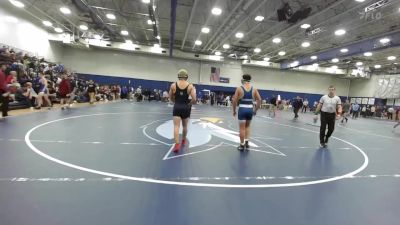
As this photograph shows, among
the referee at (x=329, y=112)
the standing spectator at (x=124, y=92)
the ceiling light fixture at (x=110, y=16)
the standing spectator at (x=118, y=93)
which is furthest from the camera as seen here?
the standing spectator at (x=124, y=92)

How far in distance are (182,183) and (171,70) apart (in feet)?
106

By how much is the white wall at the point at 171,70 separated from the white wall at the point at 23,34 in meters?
3.96

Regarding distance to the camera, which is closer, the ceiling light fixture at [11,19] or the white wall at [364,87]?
the ceiling light fixture at [11,19]

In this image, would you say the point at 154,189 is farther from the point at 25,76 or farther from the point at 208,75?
the point at 208,75

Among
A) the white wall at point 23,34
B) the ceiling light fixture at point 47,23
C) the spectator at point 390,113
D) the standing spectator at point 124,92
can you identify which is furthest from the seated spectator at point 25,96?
the spectator at point 390,113

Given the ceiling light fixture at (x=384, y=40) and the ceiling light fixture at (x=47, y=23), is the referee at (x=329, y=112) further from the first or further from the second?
the ceiling light fixture at (x=47, y=23)

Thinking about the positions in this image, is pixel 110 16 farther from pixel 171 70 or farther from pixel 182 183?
pixel 182 183

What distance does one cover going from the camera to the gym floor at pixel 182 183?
2.87 metres

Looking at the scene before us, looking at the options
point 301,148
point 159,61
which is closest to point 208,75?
point 159,61

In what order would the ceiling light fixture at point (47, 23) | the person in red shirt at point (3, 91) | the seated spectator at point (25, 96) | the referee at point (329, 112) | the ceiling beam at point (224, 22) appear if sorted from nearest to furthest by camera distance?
the referee at point (329, 112) < the person in red shirt at point (3, 91) < the seated spectator at point (25, 96) < the ceiling beam at point (224, 22) < the ceiling light fixture at point (47, 23)

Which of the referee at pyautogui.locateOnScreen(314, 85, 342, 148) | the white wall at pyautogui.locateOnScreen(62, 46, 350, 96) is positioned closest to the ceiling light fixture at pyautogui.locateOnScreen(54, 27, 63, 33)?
the white wall at pyautogui.locateOnScreen(62, 46, 350, 96)

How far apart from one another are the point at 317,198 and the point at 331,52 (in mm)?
26455

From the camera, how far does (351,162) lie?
602 cm

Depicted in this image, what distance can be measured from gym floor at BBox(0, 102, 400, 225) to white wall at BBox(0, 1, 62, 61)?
1731 cm
